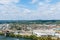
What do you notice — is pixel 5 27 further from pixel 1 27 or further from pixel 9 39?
pixel 9 39

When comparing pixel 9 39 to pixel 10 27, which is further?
pixel 10 27

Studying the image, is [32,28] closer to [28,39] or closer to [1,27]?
[1,27]

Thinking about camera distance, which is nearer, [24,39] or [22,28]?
[24,39]

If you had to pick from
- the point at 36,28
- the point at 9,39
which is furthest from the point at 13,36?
the point at 36,28

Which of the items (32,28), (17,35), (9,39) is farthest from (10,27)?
(9,39)

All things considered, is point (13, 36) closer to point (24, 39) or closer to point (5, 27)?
point (24, 39)

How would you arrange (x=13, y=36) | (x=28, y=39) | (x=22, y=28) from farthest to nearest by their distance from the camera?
(x=22, y=28) < (x=13, y=36) < (x=28, y=39)

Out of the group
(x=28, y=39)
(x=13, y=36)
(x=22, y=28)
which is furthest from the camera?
(x=22, y=28)

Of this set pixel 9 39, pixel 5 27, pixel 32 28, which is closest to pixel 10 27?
pixel 5 27
